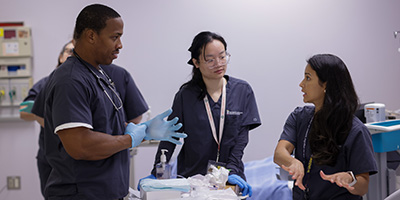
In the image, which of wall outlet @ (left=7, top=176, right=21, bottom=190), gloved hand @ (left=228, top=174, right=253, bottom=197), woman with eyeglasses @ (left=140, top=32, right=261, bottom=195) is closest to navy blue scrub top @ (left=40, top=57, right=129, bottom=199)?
gloved hand @ (left=228, top=174, right=253, bottom=197)

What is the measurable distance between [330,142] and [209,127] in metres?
0.74

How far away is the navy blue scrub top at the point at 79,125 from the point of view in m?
1.59

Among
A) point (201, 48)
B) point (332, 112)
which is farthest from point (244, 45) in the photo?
point (332, 112)

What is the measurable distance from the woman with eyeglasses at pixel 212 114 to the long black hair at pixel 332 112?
20.5 inches

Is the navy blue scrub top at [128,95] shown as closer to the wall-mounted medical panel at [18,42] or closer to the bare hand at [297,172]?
the bare hand at [297,172]

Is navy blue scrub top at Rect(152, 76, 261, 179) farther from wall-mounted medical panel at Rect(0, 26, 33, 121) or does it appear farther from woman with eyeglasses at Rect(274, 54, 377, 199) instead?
wall-mounted medical panel at Rect(0, 26, 33, 121)

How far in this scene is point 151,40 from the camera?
4.64 metres

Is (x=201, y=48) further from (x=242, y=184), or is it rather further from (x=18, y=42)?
(x=18, y=42)

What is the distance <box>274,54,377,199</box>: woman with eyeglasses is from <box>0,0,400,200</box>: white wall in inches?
102

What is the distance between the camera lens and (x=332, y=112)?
1968 millimetres

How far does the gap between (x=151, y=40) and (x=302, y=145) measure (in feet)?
9.54

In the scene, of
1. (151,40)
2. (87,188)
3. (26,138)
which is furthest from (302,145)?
(26,138)

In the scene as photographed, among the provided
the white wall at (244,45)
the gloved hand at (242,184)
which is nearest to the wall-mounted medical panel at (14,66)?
the white wall at (244,45)

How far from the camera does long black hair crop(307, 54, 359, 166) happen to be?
6.40 feet
